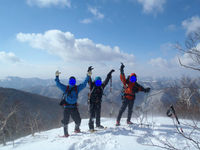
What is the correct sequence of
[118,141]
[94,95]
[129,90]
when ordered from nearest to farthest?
1. [118,141]
2. [94,95]
3. [129,90]

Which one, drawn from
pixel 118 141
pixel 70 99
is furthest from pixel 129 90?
pixel 70 99

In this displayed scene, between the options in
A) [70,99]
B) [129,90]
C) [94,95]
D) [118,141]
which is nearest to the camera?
[118,141]

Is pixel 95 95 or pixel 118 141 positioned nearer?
pixel 118 141

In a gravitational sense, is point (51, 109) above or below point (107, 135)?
below

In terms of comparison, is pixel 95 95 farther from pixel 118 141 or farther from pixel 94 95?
pixel 118 141

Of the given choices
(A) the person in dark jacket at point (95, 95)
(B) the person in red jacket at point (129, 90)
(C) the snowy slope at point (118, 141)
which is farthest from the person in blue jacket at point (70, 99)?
(B) the person in red jacket at point (129, 90)

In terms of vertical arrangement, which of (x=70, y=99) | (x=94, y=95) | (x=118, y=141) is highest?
(x=94, y=95)

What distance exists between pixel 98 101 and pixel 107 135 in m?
1.60

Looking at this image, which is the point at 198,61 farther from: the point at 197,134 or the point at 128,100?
the point at 128,100

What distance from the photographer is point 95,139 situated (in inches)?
190

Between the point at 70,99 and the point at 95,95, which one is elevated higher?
the point at 95,95

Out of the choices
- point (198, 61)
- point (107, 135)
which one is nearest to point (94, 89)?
point (107, 135)

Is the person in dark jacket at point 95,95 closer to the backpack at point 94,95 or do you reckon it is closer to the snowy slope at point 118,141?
the backpack at point 94,95

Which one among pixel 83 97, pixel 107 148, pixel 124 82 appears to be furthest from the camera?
pixel 83 97
